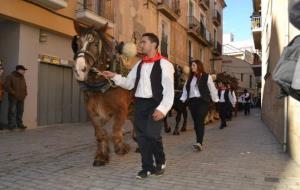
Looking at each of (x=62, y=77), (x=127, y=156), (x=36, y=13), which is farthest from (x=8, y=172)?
(x=62, y=77)

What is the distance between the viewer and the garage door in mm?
14289

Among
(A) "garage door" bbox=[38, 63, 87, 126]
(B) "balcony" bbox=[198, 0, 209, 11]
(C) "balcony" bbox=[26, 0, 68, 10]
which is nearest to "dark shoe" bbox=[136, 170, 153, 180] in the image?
(A) "garage door" bbox=[38, 63, 87, 126]

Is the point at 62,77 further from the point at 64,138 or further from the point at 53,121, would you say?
the point at 64,138

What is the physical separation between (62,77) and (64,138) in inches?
190

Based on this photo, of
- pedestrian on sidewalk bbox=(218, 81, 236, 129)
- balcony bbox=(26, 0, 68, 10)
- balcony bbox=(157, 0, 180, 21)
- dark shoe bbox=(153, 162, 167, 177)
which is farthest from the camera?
balcony bbox=(157, 0, 180, 21)

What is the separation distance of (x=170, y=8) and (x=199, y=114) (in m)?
18.0

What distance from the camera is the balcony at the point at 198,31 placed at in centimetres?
3170

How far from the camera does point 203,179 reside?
5910 mm

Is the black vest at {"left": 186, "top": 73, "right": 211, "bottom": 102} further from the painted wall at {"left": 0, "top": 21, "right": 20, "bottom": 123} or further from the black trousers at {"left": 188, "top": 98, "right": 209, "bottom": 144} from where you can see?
the painted wall at {"left": 0, "top": 21, "right": 20, "bottom": 123}

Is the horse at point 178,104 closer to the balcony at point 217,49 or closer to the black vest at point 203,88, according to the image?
the black vest at point 203,88

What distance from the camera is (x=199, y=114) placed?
8.86 m

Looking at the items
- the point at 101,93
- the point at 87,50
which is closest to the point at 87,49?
the point at 87,50

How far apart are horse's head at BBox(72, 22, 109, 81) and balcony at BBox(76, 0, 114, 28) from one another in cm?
753

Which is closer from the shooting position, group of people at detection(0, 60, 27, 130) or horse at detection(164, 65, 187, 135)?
group of people at detection(0, 60, 27, 130)
